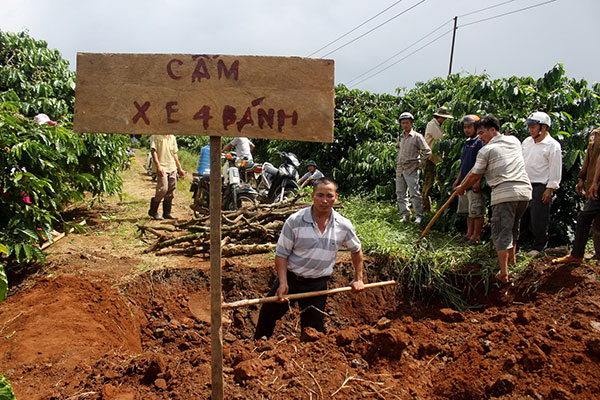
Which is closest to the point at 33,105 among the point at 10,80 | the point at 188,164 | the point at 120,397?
the point at 10,80

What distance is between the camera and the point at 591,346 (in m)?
2.77

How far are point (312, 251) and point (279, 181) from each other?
4.53 meters

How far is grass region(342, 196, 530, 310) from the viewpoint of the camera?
15.3 ft

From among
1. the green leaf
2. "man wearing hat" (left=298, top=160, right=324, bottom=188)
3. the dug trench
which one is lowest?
the dug trench

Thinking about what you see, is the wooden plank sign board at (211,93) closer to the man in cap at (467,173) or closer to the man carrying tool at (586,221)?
the man carrying tool at (586,221)

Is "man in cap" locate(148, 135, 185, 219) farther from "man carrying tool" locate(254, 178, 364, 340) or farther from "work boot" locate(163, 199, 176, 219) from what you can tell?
"man carrying tool" locate(254, 178, 364, 340)

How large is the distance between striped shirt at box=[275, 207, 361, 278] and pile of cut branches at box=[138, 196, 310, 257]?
2.04 m

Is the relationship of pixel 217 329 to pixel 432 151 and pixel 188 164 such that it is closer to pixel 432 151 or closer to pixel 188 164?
pixel 432 151

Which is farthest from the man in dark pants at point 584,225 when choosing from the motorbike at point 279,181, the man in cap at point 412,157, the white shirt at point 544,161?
the motorbike at point 279,181

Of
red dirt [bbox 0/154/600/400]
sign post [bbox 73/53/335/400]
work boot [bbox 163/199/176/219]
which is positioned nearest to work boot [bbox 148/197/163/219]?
work boot [bbox 163/199/176/219]

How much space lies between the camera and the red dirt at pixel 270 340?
249 cm

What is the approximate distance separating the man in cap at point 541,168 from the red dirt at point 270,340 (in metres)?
0.70

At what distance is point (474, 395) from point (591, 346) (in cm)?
94

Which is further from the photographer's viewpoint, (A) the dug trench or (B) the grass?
(B) the grass
